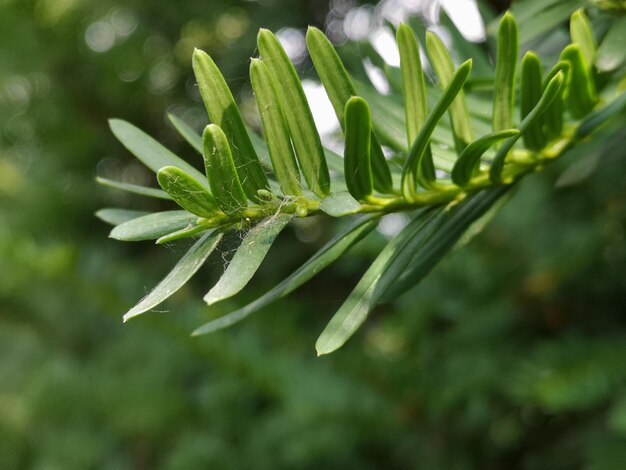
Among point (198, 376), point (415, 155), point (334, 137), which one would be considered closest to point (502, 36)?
point (415, 155)

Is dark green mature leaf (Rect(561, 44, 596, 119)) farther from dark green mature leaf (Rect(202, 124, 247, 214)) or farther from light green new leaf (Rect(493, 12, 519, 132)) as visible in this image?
dark green mature leaf (Rect(202, 124, 247, 214))

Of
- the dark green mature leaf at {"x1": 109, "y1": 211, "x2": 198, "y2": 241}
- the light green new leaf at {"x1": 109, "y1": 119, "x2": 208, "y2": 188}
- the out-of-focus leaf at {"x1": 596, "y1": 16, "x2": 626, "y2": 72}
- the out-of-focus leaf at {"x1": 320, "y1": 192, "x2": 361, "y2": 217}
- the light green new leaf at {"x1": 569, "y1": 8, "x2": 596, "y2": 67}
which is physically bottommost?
the out-of-focus leaf at {"x1": 596, "y1": 16, "x2": 626, "y2": 72}

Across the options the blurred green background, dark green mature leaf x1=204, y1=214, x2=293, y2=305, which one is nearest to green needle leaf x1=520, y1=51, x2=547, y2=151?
dark green mature leaf x1=204, y1=214, x2=293, y2=305

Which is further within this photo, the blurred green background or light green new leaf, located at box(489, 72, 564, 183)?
the blurred green background

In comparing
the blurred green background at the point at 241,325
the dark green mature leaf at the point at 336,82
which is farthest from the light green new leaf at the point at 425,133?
the blurred green background at the point at 241,325

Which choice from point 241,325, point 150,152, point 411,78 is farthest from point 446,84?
point 241,325

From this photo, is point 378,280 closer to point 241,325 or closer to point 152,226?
point 152,226
